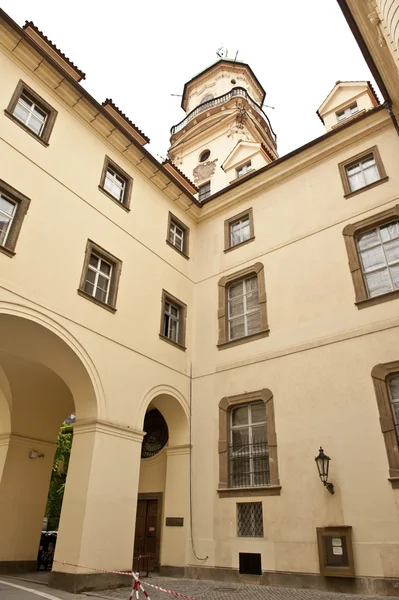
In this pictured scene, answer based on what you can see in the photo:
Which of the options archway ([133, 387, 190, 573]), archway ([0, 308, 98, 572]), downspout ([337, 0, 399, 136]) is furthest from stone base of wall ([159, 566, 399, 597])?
downspout ([337, 0, 399, 136])

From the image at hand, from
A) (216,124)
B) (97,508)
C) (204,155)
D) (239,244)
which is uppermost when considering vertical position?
(216,124)

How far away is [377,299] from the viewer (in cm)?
1034

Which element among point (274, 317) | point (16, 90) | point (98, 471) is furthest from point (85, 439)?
point (16, 90)

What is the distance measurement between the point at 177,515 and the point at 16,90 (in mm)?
11832

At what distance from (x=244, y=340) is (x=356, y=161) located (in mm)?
6433

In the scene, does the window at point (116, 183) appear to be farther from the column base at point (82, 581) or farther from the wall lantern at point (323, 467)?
the column base at point (82, 581)

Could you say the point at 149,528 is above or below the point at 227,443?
below

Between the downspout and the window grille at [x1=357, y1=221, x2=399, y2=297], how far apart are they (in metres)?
3.03

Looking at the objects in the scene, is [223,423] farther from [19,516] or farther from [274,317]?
[19,516]

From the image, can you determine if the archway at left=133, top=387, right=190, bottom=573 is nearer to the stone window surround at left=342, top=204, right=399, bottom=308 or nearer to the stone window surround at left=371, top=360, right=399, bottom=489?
the stone window surround at left=371, top=360, right=399, bottom=489

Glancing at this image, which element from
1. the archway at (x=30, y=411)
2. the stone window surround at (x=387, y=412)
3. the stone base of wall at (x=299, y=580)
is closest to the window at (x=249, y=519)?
the stone base of wall at (x=299, y=580)

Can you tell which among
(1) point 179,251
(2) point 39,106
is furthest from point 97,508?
(2) point 39,106

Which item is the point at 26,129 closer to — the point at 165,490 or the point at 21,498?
the point at 21,498

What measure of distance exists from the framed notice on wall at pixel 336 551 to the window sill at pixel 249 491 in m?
1.34
